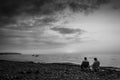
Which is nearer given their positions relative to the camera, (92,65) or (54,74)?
(54,74)

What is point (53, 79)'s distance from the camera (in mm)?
11773

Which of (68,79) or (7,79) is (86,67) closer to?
(68,79)

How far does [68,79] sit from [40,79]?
2842 millimetres

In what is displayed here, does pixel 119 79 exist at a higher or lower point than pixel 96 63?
lower

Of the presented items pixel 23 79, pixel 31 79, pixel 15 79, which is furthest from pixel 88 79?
pixel 15 79

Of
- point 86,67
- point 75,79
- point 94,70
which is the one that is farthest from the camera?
point 86,67

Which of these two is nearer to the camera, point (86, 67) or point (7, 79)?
point (7, 79)

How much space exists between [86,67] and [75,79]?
7914mm

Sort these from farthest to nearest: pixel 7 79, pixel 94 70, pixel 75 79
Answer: pixel 94 70 < pixel 75 79 < pixel 7 79

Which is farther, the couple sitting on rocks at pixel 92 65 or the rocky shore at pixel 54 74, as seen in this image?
the couple sitting on rocks at pixel 92 65

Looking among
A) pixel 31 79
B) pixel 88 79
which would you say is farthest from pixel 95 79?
pixel 31 79

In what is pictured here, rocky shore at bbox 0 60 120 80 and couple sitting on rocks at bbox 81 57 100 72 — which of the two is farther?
couple sitting on rocks at bbox 81 57 100 72

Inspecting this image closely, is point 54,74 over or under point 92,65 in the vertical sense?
under

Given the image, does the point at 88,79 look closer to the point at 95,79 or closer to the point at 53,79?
the point at 95,79
